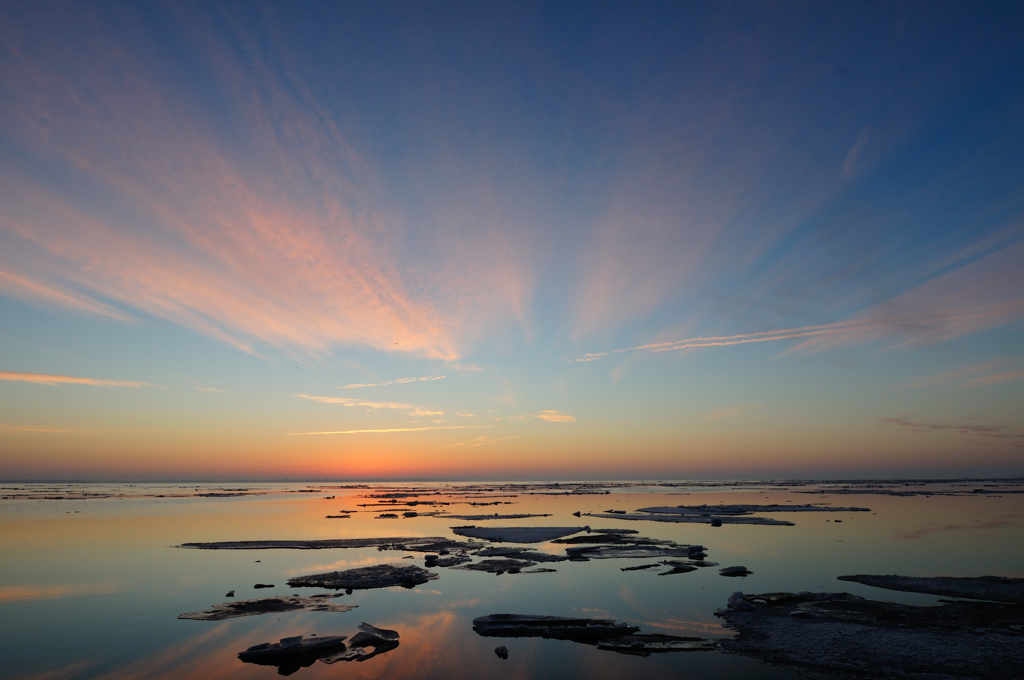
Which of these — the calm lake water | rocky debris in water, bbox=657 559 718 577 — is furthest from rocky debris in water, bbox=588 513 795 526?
rocky debris in water, bbox=657 559 718 577

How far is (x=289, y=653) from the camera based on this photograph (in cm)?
1189

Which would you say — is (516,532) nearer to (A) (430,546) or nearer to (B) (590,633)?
(A) (430,546)

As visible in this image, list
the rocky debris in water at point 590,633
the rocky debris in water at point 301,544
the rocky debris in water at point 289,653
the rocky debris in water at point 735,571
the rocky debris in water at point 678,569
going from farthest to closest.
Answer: the rocky debris in water at point 301,544 → the rocky debris in water at point 678,569 → the rocky debris in water at point 735,571 → the rocky debris in water at point 590,633 → the rocky debris in water at point 289,653

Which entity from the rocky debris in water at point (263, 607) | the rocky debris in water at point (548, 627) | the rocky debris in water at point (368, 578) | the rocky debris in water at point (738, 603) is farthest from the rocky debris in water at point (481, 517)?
the rocky debris in water at point (548, 627)

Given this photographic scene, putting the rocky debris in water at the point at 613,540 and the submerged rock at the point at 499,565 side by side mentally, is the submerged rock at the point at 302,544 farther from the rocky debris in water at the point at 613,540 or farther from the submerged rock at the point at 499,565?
the submerged rock at the point at 499,565

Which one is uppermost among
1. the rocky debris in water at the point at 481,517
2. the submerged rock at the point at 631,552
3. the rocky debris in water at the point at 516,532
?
the submerged rock at the point at 631,552

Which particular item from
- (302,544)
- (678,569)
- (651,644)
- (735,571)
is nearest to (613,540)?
(678,569)

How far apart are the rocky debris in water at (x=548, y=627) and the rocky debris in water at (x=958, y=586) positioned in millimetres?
10863

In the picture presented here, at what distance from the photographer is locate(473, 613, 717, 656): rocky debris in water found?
1246cm

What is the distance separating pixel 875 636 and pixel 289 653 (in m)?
13.8

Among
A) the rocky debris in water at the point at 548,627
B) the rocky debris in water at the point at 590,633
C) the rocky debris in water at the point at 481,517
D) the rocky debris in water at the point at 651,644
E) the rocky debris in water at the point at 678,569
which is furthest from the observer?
the rocky debris in water at the point at 481,517

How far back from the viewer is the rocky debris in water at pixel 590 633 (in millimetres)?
12461

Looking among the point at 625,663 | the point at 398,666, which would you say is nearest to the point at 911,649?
the point at 625,663

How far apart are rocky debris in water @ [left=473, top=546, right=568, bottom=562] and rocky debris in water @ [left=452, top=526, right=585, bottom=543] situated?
139 inches
